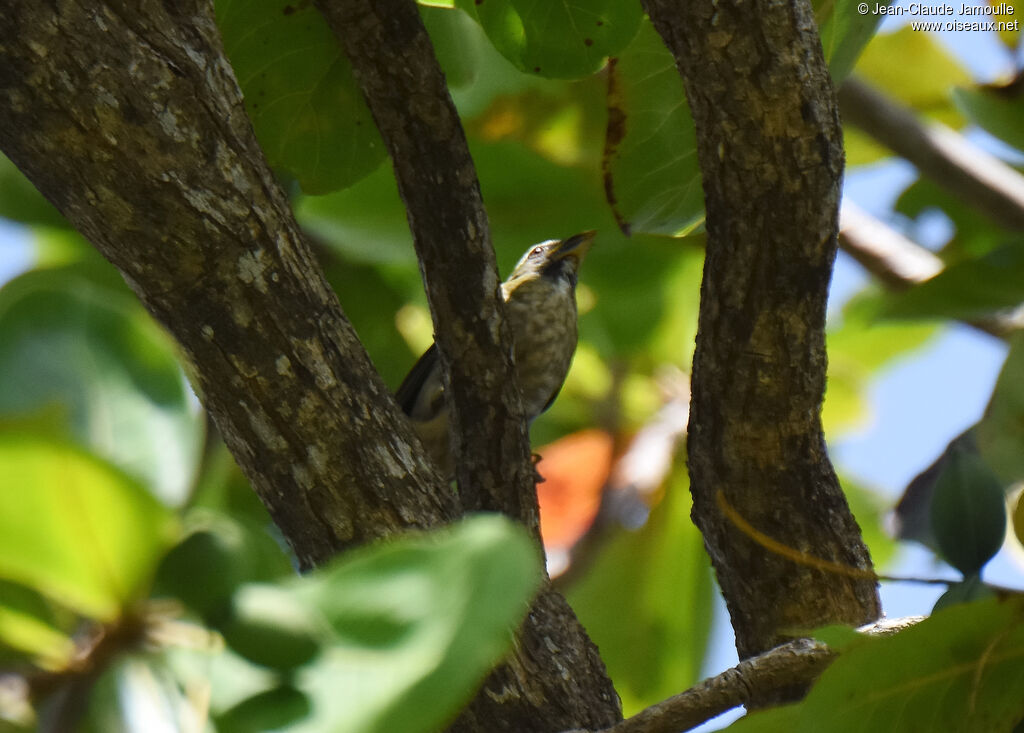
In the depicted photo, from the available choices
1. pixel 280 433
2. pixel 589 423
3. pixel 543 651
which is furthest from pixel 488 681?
pixel 589 423

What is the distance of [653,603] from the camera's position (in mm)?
3213

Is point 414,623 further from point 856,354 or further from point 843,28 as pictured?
point 856,354

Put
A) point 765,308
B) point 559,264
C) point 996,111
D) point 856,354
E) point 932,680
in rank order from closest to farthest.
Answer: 1. point 932,680
2. point 765,308
3. point 996,111
4. point 559,264
5. point 856,354

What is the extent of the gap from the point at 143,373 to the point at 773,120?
888 millimetres

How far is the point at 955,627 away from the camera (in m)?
1.06

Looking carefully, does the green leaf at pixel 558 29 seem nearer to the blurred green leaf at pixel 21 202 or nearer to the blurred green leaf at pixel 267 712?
the blurred green leaf at pixel 267 712

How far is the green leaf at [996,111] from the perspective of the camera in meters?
2.12

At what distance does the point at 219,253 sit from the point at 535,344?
1.89 meters

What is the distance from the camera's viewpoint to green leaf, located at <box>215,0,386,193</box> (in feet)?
5.35

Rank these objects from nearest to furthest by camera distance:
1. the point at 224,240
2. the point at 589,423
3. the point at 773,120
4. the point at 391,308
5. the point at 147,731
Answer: the point at 147,731 < the point at 224,240 < the point at 773,120 < the point at 391,308 < the point at 589,423

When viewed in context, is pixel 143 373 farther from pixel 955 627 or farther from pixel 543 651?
pixel 543 651

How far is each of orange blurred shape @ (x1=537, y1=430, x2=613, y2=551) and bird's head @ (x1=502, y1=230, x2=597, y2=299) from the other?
1.70ft

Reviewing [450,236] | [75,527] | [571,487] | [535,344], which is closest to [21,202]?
[535,344]

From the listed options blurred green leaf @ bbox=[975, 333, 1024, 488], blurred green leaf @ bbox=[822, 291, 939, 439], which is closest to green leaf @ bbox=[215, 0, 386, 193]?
blurred green leaf @ bbox=[975, 333, 1024, 488]
